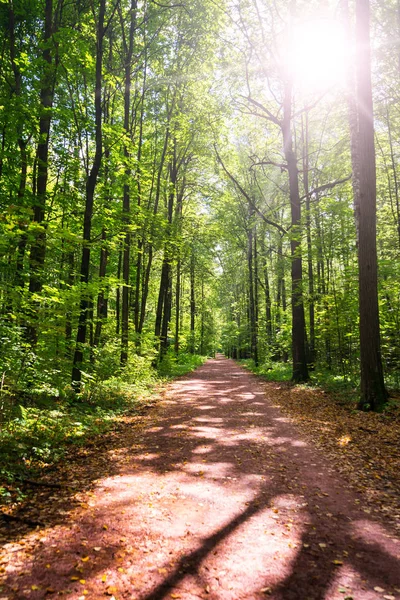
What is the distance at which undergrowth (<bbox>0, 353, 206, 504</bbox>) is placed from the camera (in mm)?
4398

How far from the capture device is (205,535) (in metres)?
3.18

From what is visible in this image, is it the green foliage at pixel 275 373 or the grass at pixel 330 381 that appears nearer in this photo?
the grass at pixel 330 381

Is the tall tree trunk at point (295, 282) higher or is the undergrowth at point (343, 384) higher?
the tall tree trunk at point (295, 282)

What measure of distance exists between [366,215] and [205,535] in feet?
26.4

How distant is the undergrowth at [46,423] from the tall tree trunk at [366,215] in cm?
620

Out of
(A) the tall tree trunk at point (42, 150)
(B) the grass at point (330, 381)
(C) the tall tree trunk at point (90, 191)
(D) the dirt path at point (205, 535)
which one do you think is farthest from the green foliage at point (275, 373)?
(A) the tall tree trunk at point (42, 150)

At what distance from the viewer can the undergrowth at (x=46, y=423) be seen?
4.40 metres

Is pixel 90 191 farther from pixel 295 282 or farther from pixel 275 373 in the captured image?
pixel 275 373

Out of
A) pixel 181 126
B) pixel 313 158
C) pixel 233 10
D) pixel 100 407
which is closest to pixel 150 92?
pixel 181 126

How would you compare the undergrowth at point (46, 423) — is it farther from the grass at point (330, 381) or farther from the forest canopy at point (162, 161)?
the grass at point (330, 381)

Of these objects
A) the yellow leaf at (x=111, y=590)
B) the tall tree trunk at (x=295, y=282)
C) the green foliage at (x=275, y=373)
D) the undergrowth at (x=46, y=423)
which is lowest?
the green foliage at (x=275, y=373)

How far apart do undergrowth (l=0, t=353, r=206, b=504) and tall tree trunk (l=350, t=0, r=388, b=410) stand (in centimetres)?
620

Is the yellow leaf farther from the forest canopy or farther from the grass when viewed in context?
the grass

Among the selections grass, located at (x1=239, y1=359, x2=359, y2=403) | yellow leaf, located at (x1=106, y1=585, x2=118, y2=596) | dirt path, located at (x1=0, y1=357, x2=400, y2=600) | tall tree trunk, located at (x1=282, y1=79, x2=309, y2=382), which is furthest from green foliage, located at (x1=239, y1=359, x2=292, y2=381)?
yellow leaf, located at (x1=106, y1=585, x2=118, y2=596)
